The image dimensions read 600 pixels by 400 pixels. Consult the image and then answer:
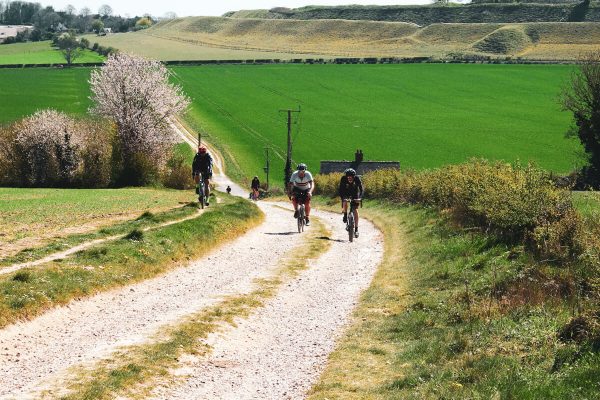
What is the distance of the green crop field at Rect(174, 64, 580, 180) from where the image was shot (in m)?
91.6

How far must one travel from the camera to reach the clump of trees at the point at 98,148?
209 feet

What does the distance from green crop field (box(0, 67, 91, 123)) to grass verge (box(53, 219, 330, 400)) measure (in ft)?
302

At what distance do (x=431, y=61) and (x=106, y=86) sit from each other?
365ft

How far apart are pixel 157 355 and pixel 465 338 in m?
4.79

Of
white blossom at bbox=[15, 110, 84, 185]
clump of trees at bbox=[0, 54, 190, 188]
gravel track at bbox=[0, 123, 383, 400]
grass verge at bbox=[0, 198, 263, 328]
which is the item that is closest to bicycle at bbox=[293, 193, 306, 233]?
grass verge at bbox=[0, 198, 263, 328]

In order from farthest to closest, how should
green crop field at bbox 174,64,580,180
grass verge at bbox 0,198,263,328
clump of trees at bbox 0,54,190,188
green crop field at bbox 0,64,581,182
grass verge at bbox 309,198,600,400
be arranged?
green crop field at bbox 0,64,581,182, green crop field at bbox 174,64,580,180, clump of trees at bbox 0,54,190,188, grass verge at bbox 0,198,263,328, grass verge at bbox 309,198,600,400

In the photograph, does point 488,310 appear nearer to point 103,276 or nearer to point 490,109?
point 103,276

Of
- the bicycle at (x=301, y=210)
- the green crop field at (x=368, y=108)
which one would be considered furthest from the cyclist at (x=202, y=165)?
the green crop field at (x=368, y=108)

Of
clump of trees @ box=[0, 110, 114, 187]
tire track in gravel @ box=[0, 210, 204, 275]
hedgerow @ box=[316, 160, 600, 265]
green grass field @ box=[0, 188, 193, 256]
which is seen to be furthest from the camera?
clump of trees @ box=[0, 110, 114, 187]

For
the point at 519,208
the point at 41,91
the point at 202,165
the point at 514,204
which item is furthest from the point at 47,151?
the point at 41,91

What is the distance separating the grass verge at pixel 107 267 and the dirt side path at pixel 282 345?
10.9 feet

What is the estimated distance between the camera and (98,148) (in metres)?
64.8

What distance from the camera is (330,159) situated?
89.9m

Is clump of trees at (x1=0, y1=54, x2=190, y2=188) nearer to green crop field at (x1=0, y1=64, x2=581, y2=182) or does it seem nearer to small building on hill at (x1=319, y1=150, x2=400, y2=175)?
small building on hill at (x1=319, y1=150, x2=400, y2=175)
